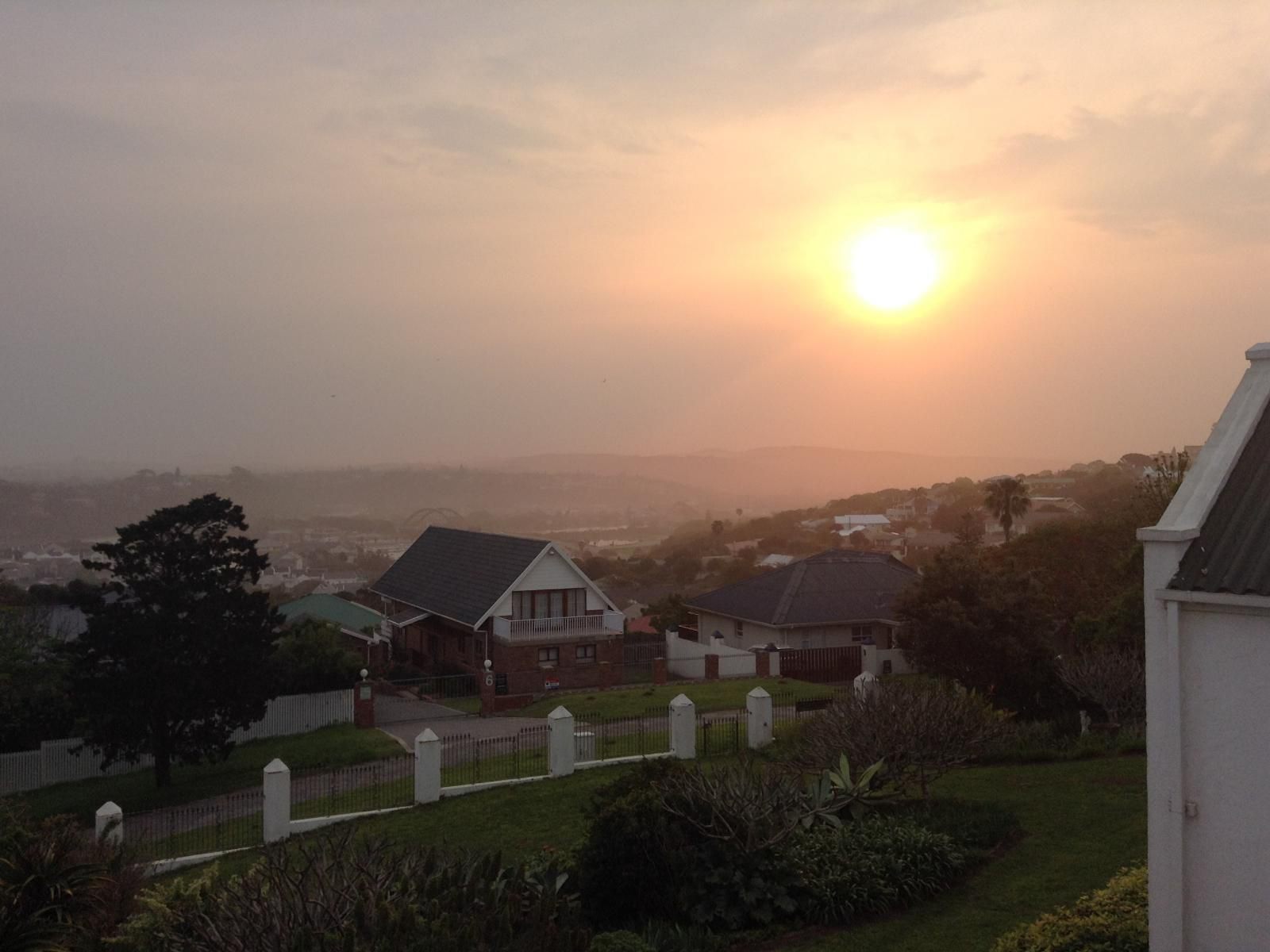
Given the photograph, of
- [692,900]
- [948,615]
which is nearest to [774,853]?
[692,900]

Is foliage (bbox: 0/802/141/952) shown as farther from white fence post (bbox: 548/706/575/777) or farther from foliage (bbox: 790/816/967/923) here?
white fence post (bbox: 548/706/575/777)

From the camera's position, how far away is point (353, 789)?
2064 centimetres

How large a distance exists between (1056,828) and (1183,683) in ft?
22.4

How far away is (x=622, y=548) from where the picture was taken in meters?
131

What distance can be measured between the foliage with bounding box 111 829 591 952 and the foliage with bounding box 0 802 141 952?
1.22m

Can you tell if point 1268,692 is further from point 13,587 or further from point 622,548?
point 622,548

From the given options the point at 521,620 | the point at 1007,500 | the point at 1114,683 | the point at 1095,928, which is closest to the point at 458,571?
the point at 521,620

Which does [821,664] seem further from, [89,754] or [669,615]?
[89,754]

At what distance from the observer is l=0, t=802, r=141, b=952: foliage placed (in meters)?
9.91

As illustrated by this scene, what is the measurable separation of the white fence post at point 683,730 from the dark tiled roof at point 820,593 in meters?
17.0

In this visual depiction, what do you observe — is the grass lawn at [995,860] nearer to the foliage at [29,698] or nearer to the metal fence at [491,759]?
the metal fence at [491,759]

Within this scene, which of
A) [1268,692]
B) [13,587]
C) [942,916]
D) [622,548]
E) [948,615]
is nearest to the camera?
[1268,692]

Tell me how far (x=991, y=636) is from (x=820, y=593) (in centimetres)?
1536

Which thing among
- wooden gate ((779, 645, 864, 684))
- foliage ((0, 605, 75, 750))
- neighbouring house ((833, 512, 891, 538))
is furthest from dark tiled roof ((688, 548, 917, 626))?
neighbouring house ((833, 512, 891, 538))
